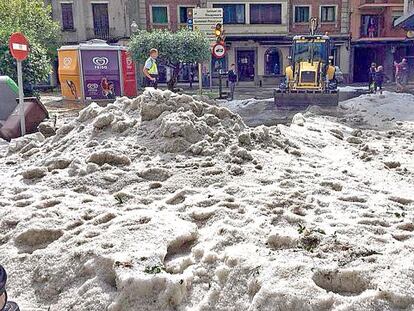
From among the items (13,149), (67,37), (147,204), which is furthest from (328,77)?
(67,37)

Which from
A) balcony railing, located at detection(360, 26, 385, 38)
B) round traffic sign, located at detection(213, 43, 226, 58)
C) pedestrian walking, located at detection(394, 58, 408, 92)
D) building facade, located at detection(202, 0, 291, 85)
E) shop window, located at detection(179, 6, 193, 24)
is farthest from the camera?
balcony railing, located at detection(360, 26, 385, 38)

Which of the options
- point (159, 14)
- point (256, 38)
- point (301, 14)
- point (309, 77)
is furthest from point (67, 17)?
point (309, 77)

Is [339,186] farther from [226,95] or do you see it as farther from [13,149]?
[226,95]

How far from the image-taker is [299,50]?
1667 cm

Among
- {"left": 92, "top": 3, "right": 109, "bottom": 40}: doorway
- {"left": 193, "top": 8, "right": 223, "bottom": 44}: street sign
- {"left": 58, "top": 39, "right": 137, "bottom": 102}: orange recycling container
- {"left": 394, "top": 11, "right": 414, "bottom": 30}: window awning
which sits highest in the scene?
{"left": 92, "top": 3, "right": 109, "bottom": 40}: doorway

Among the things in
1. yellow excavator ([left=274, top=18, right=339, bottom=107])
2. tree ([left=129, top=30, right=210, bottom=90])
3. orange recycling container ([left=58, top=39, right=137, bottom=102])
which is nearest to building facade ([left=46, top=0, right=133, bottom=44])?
tree ([left=129, top=30, right=210, bottom=90])

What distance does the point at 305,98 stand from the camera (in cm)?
1452

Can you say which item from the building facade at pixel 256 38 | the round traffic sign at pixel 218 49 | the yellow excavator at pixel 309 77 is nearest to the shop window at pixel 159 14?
the building facade at pixel 256 38

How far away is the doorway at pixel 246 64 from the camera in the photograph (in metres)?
30.5

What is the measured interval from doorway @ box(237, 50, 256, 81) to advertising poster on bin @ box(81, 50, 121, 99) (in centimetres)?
1525

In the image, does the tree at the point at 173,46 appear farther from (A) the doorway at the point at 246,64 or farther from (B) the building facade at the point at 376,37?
(B) the building facade at the point at 376,37

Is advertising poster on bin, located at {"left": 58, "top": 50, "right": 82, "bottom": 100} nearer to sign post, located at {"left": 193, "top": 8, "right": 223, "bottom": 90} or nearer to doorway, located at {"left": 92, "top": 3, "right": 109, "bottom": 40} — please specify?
sign post, located at {"left": 193, "top": 8, "right": 223, "bottom": 90}

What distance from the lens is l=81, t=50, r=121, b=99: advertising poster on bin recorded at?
53.2 feet

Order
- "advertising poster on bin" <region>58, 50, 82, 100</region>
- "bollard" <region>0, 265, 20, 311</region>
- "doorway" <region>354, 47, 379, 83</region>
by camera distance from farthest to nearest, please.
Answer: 1. "doorway" <region>354, 47, 379, 83</region>
2. "advertising poster on bin" <region>58, 50, 82, 100</region>
3. "bollard" <region>0, 265, 20, 311</region>
